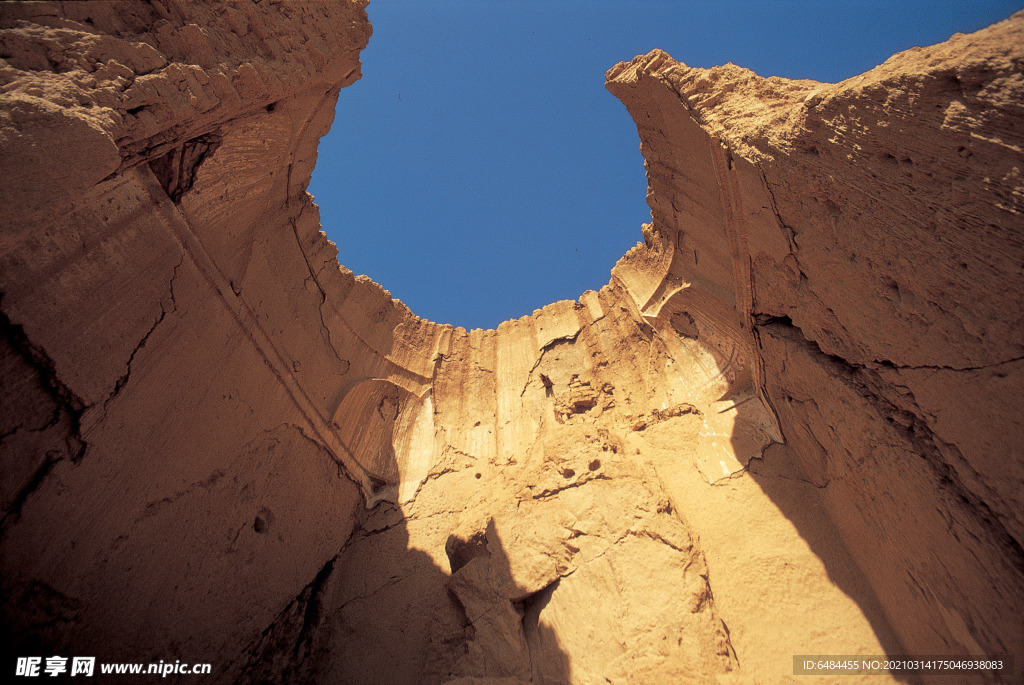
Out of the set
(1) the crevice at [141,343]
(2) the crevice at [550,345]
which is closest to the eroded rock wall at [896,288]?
(2) the crevice at [550,345]

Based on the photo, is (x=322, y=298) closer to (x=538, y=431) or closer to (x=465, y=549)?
(x=538, y=431)

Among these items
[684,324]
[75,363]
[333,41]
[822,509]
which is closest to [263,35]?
[333,41]

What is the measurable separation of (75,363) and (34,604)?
5.03 ft

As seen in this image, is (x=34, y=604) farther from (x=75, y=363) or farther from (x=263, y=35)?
(x=263, y=35)

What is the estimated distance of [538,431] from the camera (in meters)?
6.43

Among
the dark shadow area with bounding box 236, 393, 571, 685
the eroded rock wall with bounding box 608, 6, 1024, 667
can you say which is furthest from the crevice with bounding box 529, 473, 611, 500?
the eroded rock wall with bounding box 608, 6, 1024, 667

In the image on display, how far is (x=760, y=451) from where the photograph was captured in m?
4.75

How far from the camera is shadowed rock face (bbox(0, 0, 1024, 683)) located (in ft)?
8.20

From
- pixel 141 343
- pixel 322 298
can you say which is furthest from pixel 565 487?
pixel 141 343

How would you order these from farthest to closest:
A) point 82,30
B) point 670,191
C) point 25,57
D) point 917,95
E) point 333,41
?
point 670,191 < point 333,41 < point 82,30 < point 25,57 < point 917,95

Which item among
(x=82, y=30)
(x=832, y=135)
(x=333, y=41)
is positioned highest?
(x=333, y=41)

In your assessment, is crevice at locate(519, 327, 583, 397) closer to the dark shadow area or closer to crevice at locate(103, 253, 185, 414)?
the dark shadow area

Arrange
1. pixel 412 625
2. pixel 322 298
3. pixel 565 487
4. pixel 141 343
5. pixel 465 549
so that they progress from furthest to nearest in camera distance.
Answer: pixel 322 298 → pixel 565 487 → pixel 465 549 → pixel 412 625 → pixel 141 343

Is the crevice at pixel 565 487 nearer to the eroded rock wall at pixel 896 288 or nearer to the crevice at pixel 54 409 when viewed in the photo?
the eroded rock wall at pixel 896 288
